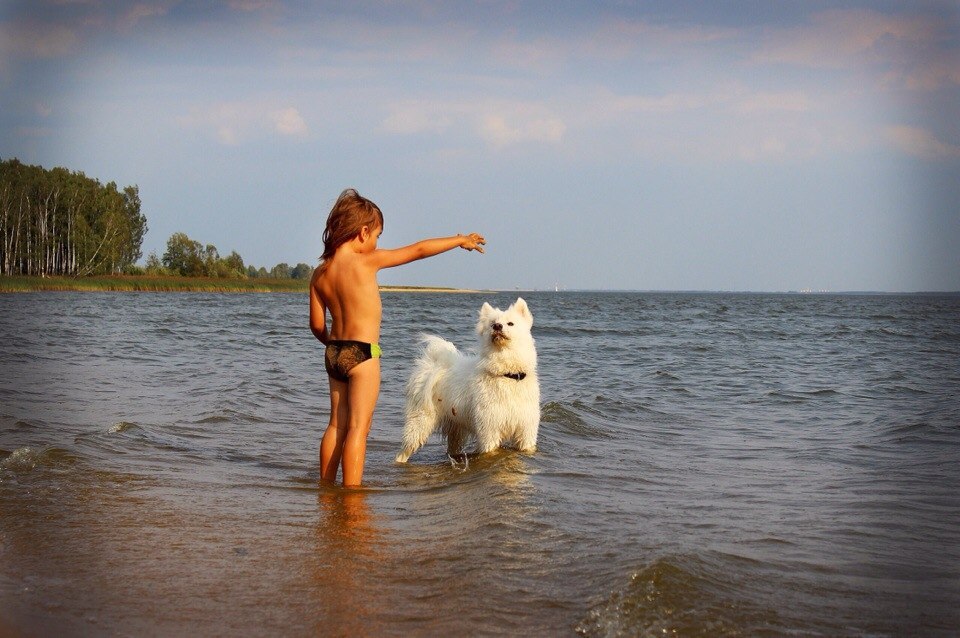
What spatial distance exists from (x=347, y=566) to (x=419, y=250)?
223cm

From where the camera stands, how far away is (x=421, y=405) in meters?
7.44

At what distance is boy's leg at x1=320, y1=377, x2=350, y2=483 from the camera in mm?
5742

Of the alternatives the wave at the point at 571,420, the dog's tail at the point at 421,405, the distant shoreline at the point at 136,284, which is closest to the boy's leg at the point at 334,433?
the dog's tail at the point at 421,405

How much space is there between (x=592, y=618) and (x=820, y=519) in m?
2.45

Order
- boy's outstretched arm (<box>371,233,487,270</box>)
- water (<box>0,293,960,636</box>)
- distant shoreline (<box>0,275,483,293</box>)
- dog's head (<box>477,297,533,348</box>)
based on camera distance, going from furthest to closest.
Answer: distant shoreline (<box>0,275,483,293</box>)
dog's head (<box>477,297,533,348</box>)
boy's outstretched arm (<box>371,233,487,270</box>)
water (<box>0,293,960,636</box>)

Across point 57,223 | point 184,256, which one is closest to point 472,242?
point 57,223

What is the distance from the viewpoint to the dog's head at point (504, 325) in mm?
7023

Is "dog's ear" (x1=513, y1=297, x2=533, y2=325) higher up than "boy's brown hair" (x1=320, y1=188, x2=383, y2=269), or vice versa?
"boy's brown hair" (x1=320, y1=188, x2=383, y2=269)

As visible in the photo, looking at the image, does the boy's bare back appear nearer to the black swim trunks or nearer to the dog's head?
the black swim trunks

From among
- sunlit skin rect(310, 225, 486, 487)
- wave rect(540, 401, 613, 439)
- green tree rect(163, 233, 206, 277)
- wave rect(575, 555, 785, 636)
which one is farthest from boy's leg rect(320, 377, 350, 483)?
green tree rect(163, 233, 206, 277)

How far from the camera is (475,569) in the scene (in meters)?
3.92

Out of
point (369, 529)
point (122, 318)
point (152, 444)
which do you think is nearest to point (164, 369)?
point (152, 444)

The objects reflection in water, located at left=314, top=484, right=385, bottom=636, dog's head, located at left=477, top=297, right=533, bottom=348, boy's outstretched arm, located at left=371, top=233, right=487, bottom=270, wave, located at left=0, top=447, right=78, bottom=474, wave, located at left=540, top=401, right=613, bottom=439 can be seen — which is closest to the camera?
reflection in water, located at left=314, top=484, right=385, bottom=636

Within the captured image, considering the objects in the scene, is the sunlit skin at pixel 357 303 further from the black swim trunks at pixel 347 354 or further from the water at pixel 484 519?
the water at pixel 484 519
